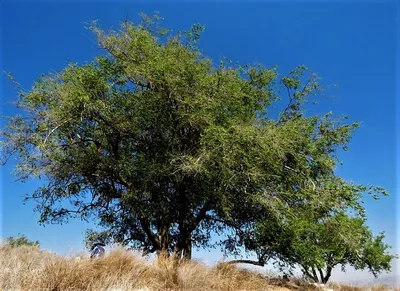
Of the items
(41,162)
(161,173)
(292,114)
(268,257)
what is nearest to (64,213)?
(41,162)

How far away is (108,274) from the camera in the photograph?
9.62m

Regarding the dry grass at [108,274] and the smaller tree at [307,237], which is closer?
the dry grass at [108,274]

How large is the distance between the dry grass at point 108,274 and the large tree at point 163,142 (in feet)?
8.08

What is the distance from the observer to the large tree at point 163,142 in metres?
12.8

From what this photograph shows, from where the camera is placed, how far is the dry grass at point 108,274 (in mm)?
8820

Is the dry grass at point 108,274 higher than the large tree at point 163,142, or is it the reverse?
the large tree at point 163,142

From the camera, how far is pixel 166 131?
568 inches

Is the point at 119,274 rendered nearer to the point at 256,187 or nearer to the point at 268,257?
the point at 256,187

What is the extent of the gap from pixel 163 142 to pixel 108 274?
5.86m

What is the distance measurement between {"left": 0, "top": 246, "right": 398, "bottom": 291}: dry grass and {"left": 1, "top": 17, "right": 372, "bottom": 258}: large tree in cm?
246

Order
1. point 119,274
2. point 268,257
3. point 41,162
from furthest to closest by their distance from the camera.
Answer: point 268,257, point 41,162, point 119,274

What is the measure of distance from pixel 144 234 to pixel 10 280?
7825mm

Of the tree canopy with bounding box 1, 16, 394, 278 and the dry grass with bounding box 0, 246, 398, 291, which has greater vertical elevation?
the tree canopy with bounding box 1, 16, 394, 278

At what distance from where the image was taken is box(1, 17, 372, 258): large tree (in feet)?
42.0
